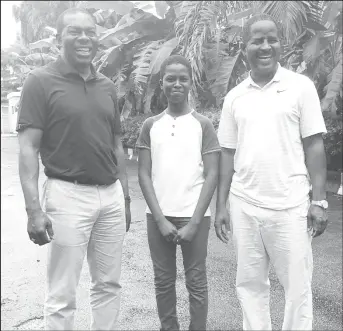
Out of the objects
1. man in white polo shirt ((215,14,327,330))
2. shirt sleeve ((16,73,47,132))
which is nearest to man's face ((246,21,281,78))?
man in white polo shirt ((215,14,327,330))

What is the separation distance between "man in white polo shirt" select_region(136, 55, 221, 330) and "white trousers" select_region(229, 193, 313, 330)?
0.23m

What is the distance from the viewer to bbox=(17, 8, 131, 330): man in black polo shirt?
7.79 ft

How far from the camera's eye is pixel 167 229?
2596mm

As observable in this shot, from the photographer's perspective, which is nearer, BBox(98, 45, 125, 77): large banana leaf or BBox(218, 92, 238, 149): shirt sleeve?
BBox(218, 92, 238, 149): shirt sleeve

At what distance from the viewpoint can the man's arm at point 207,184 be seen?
2.62m

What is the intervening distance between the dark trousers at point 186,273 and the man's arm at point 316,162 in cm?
64

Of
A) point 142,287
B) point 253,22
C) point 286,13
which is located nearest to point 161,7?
point 286,13

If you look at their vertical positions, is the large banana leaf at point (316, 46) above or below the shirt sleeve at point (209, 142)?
above

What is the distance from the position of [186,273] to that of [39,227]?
90cm

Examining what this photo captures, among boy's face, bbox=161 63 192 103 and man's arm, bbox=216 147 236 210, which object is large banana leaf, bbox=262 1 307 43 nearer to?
boy's face, bbox=161 63 192 103

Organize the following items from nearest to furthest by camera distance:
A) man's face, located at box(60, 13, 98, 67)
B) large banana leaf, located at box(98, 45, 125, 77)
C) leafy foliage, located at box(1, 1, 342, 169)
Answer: man's face, located at box(60, 13, 98, 67), leafy foliage, located at box(1, 1, 342, 169), large banana leaf, located at box(98, 45, 125, 77)

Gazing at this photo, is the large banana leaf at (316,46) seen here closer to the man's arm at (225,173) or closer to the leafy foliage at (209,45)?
the leafy foliage at (209,45)

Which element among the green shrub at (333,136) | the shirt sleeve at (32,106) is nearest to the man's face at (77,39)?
the shirt sleeve at (32,106)

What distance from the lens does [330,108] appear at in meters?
7.73
